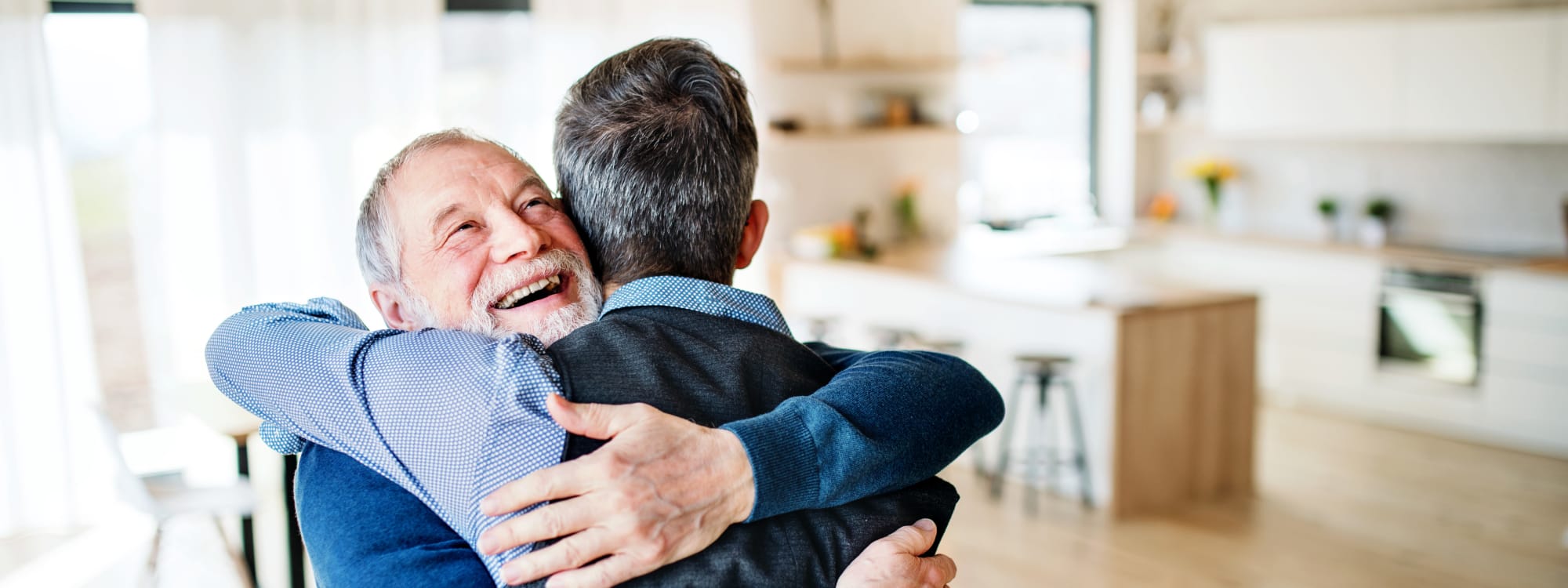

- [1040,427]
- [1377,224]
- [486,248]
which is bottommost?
[1040,427]

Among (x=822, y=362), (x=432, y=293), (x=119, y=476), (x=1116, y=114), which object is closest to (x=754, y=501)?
(x=822, y=362)

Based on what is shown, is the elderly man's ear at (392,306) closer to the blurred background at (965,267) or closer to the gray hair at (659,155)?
the gray hair at (659,155)

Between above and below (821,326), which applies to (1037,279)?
above

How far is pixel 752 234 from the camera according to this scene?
53.2 inches

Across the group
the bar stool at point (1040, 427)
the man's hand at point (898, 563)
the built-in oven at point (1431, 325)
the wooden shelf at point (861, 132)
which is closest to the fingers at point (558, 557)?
the man's hand at point (898, 563)

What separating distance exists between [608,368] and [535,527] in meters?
Result: 0.16

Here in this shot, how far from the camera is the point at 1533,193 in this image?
581 cm

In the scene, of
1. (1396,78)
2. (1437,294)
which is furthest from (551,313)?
(1396,78)

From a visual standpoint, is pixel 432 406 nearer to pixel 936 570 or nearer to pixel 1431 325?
pixel 936 570

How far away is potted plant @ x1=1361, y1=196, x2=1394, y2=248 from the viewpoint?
612cm

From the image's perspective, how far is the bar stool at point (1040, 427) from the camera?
4.54 metres

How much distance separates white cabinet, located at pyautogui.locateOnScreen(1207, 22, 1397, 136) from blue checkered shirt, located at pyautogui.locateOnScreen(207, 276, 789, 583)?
5.72 m

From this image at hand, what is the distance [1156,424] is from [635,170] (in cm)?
385

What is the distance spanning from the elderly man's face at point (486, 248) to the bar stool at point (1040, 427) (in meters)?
3.38
